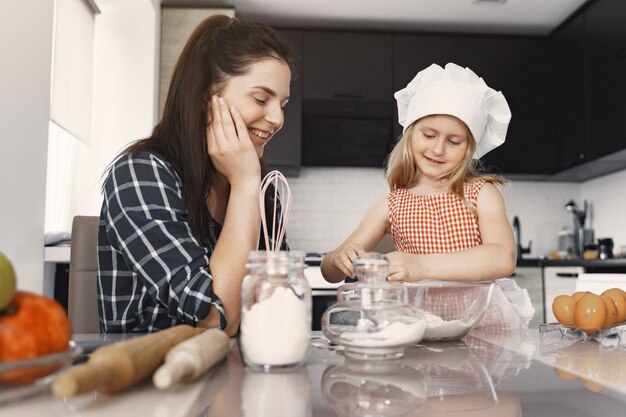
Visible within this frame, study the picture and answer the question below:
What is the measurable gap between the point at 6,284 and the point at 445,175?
1297mm

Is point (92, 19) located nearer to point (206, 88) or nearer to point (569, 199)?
point (206, 88)

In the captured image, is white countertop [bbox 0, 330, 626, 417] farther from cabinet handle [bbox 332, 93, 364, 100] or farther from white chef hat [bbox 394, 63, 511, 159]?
cabinet handle [bbox 332, 93, 364, 100]

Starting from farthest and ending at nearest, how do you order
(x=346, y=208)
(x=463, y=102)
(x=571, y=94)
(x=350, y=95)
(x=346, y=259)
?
(x=346, y=208)
(x=350, y=95)
(x=571, y=94)
(x=463, y=102)
(x=346, y=259)

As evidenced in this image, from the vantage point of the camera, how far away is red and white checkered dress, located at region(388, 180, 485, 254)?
5.08 feet

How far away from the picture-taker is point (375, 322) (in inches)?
26.7

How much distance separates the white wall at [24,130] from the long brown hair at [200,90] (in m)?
0.52

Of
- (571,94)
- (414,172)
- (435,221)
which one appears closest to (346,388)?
(435,221)

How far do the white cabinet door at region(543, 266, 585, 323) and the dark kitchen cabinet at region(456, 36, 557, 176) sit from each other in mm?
796

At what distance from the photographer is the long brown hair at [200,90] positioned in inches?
46.6

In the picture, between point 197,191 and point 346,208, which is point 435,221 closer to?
point 197,191

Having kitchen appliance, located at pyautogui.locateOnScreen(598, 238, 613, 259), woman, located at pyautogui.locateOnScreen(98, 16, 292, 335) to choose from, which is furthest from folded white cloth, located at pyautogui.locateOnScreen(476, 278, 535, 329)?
kitchen appliance, located at pyautogui.locateOnScreen(598, 238, 613, 259)

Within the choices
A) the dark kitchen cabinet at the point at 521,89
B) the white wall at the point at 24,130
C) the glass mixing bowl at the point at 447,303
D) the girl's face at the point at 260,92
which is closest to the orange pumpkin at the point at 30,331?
the glass mixing bowl at the point at 447,303

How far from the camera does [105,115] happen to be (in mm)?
3381

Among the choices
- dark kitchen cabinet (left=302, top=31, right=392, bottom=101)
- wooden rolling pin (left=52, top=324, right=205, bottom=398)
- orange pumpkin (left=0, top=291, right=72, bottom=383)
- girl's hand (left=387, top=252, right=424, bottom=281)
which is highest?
dark kitchen cabinet (left=302, top=31, right=392, bottom=101)
